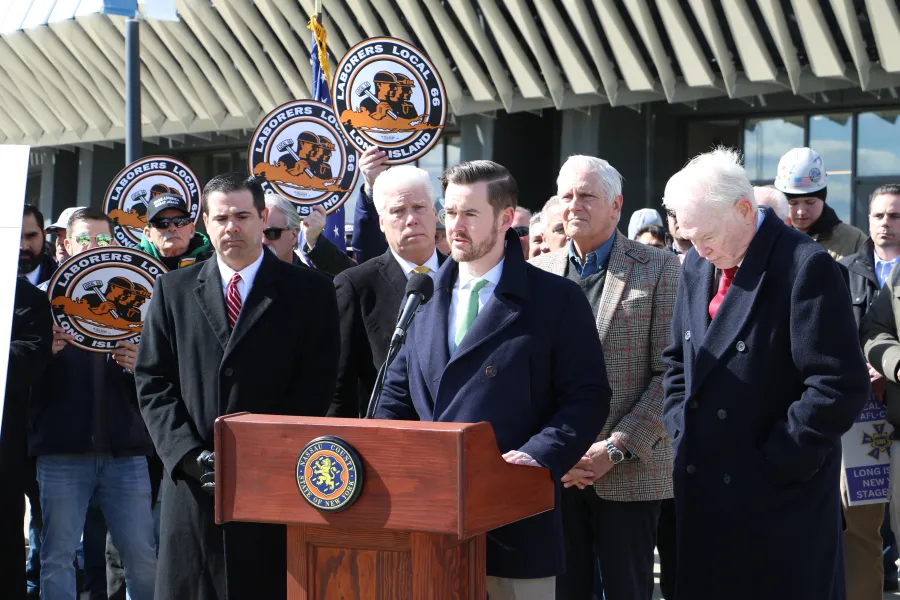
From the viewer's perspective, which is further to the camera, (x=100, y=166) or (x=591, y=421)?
(x=100, y=166)

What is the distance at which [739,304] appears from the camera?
3662 mm

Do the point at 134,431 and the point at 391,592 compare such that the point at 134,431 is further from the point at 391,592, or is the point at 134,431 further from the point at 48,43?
the point at 48,43

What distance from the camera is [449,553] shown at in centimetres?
292

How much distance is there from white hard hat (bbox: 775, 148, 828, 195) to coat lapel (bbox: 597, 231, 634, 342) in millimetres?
1778

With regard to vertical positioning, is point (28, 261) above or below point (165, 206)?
below

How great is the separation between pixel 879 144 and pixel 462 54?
686 centimetres

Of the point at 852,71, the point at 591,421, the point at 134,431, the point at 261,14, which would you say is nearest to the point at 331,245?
the point at 134,431

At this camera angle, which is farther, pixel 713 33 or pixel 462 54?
pixel 462 54

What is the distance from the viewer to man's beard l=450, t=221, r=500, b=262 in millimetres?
3555

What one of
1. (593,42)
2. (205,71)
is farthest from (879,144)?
(205,71)

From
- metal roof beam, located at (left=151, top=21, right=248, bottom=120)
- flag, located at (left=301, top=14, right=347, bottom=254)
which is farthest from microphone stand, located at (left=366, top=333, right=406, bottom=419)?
metal roof beam, located at (left=151, top=21, right=248, bottom=120)

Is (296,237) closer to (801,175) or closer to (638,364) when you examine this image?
(638,364)

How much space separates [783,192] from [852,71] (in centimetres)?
1052

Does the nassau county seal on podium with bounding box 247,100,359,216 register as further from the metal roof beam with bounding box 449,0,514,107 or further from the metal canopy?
the metal roof beam with bounding box 449,0,514,107
